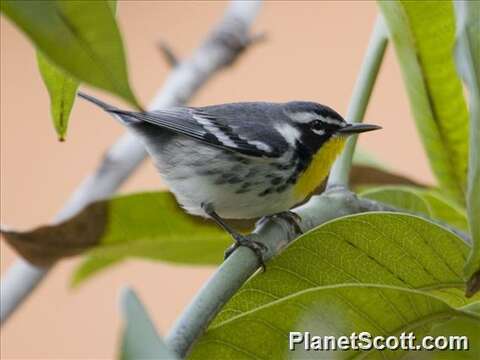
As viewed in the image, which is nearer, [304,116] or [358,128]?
[358,128]

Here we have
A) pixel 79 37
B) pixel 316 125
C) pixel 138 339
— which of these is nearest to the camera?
pixel 138 339

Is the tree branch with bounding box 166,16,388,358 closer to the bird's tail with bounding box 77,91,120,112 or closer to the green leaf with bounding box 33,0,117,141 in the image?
the green leaf with bounding box 33,0,117,141

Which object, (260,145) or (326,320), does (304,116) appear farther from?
(326,320)

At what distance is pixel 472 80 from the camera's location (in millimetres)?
950

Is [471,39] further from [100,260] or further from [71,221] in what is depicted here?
[100,260]

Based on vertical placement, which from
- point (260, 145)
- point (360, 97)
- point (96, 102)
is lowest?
point (260, 145)

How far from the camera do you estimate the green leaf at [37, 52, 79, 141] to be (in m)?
0.97

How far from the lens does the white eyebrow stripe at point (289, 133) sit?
1834 mm

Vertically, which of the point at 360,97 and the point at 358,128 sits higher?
the point at 360,97

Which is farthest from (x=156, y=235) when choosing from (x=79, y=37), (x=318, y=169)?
(x=79, y=37)

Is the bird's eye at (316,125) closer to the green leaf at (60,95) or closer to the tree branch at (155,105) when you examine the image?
the tree branch at (155,105)

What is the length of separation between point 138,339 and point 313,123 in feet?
4.20

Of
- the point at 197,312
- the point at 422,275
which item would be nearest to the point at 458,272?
Result: the point at 422,275

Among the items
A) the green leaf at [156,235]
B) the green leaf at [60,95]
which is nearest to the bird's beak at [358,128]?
the green leaf at [156,235]
